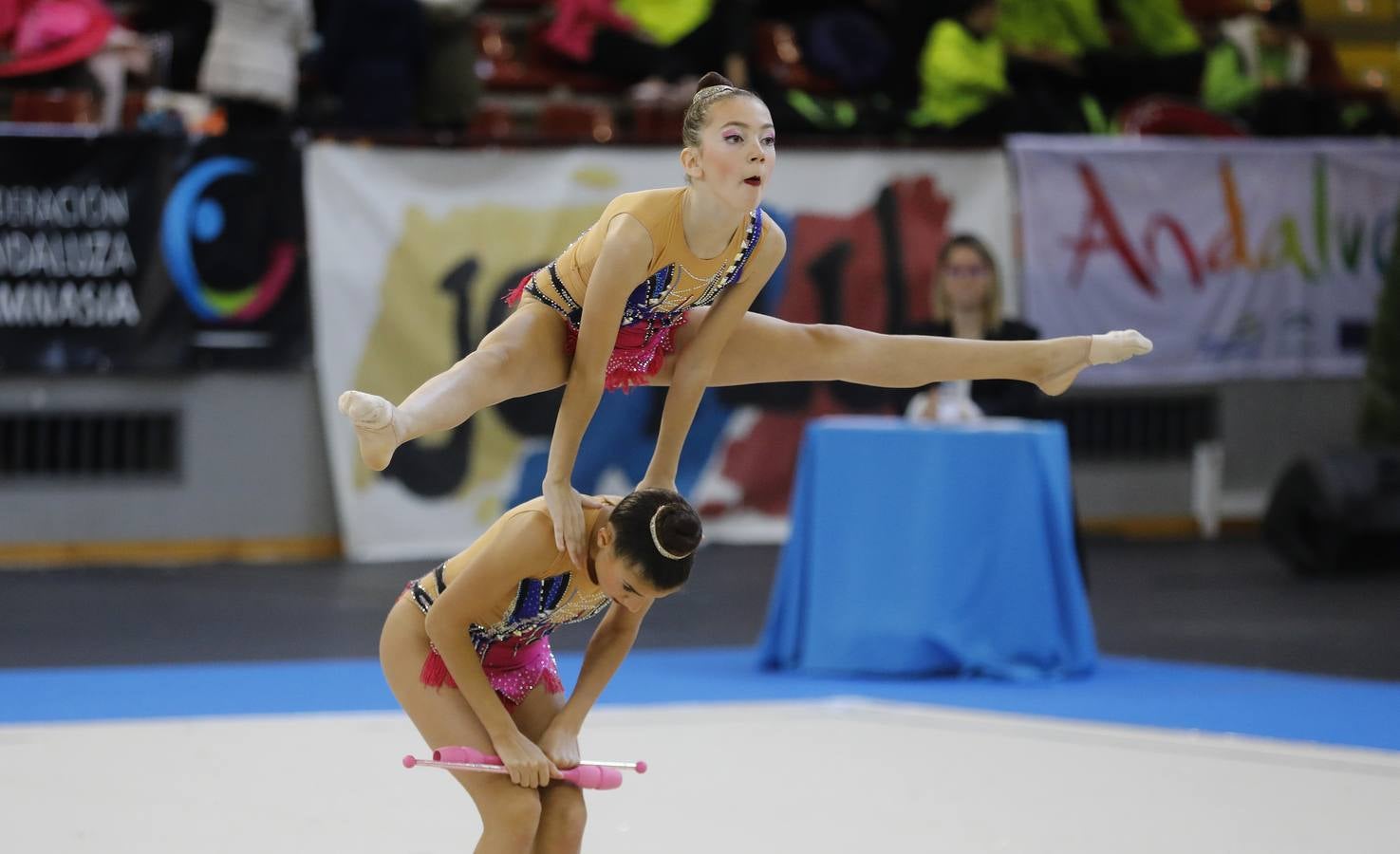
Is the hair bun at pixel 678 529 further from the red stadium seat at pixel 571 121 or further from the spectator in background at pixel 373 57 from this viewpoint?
the red stadium seat at pixel 571 121

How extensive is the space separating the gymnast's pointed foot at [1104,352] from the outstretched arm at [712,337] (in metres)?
0.68

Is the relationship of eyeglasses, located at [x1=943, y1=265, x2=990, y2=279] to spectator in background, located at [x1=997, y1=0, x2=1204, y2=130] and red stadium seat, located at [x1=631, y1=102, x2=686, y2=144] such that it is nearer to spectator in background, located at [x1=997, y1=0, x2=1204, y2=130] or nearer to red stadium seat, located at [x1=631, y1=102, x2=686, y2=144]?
red stadium seat, located at [x1=631, y1=102, x2=686, y2=144]

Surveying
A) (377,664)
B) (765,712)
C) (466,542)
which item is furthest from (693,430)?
(765,712)

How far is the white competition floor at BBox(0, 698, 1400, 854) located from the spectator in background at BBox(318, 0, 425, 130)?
13.9 ft

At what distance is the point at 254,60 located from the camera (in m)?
8.14

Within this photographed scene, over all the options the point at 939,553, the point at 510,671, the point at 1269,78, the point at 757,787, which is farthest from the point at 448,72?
the point at 510,671

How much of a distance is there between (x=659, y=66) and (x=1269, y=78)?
400 cm

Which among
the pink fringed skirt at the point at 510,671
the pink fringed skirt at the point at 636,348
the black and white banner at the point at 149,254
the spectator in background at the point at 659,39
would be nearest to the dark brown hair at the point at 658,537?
the pink fringed skirt at the point at 510,671

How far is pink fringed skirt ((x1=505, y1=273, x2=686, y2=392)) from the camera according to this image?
3.59 meters

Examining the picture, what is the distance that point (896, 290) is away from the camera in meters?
9.25

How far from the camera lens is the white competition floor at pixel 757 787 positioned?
3.93 meters

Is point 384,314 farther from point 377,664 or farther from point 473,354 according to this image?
point 473,354

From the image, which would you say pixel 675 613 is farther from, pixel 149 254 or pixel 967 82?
pixel 967 82

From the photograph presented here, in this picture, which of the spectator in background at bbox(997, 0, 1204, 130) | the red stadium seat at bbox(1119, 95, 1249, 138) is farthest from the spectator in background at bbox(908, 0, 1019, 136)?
the red stadium seat at bbox(1119, 95, 1249, 138)
